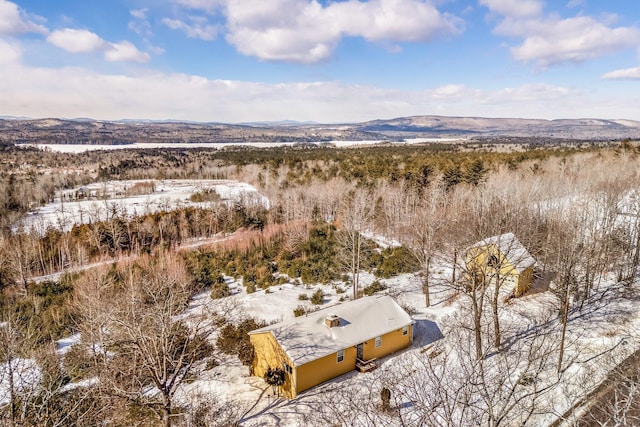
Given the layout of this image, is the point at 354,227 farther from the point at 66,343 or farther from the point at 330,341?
the point at 66,343

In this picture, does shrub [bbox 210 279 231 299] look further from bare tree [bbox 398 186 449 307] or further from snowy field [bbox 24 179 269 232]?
snowy field [bbox 24 179 269 232]

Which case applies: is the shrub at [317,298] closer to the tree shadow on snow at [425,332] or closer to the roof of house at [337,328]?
the tree shadow on snow at [425,332]

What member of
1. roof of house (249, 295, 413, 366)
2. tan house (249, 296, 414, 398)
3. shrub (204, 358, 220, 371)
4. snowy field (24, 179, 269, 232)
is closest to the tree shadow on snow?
tan house (249, 296, 414, 398)

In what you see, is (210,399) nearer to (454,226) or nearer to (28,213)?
(454,226)

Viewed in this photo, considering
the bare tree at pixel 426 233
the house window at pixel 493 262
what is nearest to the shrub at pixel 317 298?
the bare tree at pixel 426 233

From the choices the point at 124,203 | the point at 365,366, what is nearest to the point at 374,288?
the point at 365,366

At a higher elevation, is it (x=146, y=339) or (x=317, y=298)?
(x=146, y=339)

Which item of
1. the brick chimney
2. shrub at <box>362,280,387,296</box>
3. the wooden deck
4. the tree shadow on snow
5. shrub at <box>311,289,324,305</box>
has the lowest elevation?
shrub at <box>311,289,324,305</box>

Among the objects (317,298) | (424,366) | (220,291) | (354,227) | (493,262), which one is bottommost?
(220,291)
